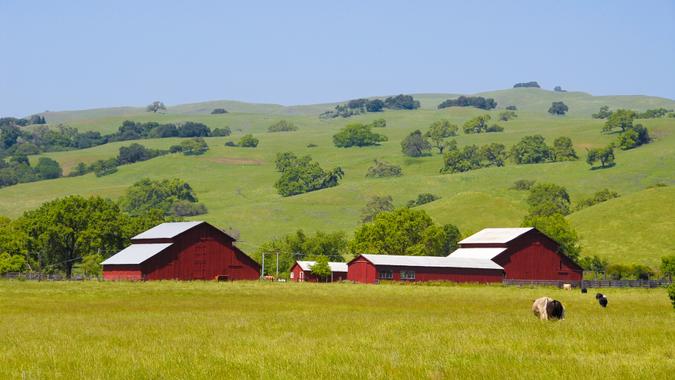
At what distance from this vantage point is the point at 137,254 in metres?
103

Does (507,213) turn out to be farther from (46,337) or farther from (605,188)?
(46,337)

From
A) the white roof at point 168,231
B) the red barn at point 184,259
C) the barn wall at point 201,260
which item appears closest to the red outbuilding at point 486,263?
the barn wall at point 201,260

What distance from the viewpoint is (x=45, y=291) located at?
68.6 m

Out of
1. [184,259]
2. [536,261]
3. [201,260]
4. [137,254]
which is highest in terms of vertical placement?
[137,254]

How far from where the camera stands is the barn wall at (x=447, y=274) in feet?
343

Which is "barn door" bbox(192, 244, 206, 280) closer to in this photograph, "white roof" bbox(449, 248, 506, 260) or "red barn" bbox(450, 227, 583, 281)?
"white roof" bbox(449, 248, 506, 260)

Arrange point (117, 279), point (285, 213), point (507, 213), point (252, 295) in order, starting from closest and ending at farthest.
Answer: point (252, 295) < point (117, 279) < point (507, 213) < point (285, 213)

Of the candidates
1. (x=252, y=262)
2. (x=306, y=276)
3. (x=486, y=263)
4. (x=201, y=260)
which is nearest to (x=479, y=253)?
(x=486, y=263)

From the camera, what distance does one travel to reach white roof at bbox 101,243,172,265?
10050 centimetres

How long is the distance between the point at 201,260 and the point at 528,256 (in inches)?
1443

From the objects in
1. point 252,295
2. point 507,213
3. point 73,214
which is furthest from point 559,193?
point 252,295

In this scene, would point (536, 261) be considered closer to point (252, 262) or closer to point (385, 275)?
point (385, 275)

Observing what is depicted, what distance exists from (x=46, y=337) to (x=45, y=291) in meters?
37.0

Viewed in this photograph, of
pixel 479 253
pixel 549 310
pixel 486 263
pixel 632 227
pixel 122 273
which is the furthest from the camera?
pixel 632 227
